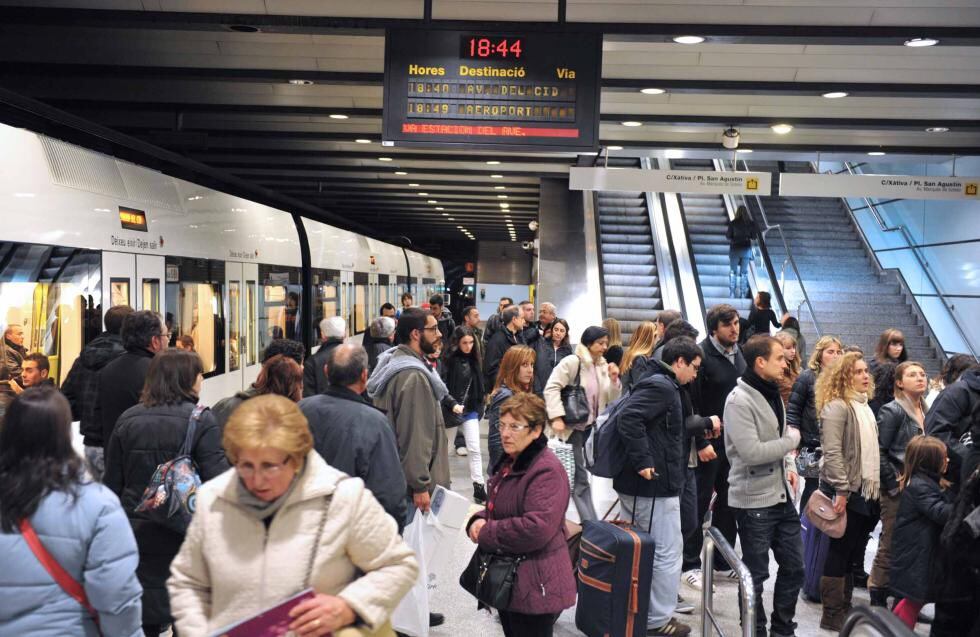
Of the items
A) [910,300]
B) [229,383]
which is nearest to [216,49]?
[229,383]

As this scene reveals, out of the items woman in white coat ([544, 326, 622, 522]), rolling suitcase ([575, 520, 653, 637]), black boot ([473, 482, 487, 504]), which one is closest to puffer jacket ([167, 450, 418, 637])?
rolling suitcase ([575, 520, 653, 637])

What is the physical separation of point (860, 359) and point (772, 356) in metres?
0.84

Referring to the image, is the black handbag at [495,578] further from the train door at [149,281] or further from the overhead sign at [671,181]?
the overhead sign at [671,181]

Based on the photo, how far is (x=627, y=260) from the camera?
58.0 ft

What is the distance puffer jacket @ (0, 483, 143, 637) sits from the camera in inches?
108

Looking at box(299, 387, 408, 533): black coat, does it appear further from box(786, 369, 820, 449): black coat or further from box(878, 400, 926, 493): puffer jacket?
box(878, 400, 926, 493): puffer jacket

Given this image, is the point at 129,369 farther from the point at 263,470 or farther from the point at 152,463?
the point at 263,470

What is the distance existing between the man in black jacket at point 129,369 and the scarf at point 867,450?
410 centimetres

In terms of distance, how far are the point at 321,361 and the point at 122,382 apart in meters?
2.17

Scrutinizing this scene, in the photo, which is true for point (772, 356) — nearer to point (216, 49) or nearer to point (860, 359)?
point (860, 359)

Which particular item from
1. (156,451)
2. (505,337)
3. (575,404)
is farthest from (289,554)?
(505,337)

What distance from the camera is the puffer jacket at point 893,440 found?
233 inches

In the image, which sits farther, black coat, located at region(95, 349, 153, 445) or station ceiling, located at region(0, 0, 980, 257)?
station ceiling, located at region(0, 0, 980, 257)

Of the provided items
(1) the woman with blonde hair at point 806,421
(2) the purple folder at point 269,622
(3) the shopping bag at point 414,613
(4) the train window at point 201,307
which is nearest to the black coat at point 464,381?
(4) the train window at point 201,307
